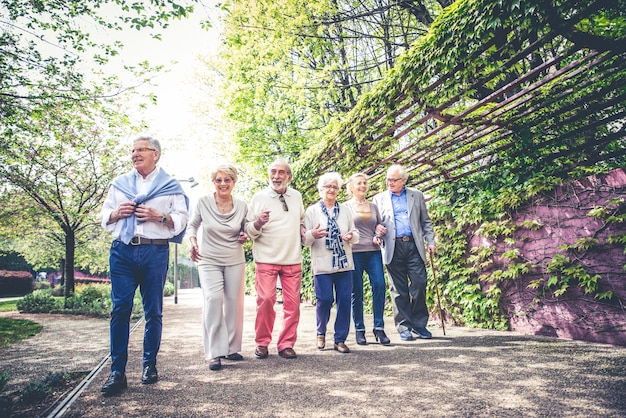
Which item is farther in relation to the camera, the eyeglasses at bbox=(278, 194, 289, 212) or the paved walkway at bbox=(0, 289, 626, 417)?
the eyeglasses at bbox=(278, 194, 289, 212)

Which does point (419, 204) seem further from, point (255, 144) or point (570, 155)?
point (255, 144)

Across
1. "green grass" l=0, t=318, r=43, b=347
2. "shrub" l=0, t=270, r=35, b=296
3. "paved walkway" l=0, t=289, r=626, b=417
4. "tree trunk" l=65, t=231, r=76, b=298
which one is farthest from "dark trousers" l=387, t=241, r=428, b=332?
"shrub" l=0, t=270, r=35, b=296

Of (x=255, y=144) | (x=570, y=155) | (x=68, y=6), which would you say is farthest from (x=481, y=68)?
(x=255, y=144)

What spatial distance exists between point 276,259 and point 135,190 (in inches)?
56.6

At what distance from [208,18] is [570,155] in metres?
4.94

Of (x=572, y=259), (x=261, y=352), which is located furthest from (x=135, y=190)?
(x=572, y=259)

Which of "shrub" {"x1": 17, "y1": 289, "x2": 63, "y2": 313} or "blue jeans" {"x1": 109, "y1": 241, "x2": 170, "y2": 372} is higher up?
"blue jeans" {"x1": 109, "y1": 241, "x2": 170, "y2": 372}

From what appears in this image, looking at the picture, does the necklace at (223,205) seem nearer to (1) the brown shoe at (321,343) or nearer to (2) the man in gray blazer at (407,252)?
(1) the brown shoe at (321,343)

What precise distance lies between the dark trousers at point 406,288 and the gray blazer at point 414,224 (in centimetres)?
7

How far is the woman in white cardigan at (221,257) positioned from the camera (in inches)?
141

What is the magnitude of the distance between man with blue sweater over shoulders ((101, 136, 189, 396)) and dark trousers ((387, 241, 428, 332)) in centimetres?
257

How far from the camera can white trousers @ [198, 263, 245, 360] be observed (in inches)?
137

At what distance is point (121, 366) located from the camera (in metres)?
2.82

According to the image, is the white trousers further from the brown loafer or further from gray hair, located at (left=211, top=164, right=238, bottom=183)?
gray hair, located at (left=211, top=164, right=238, bottom=183)
